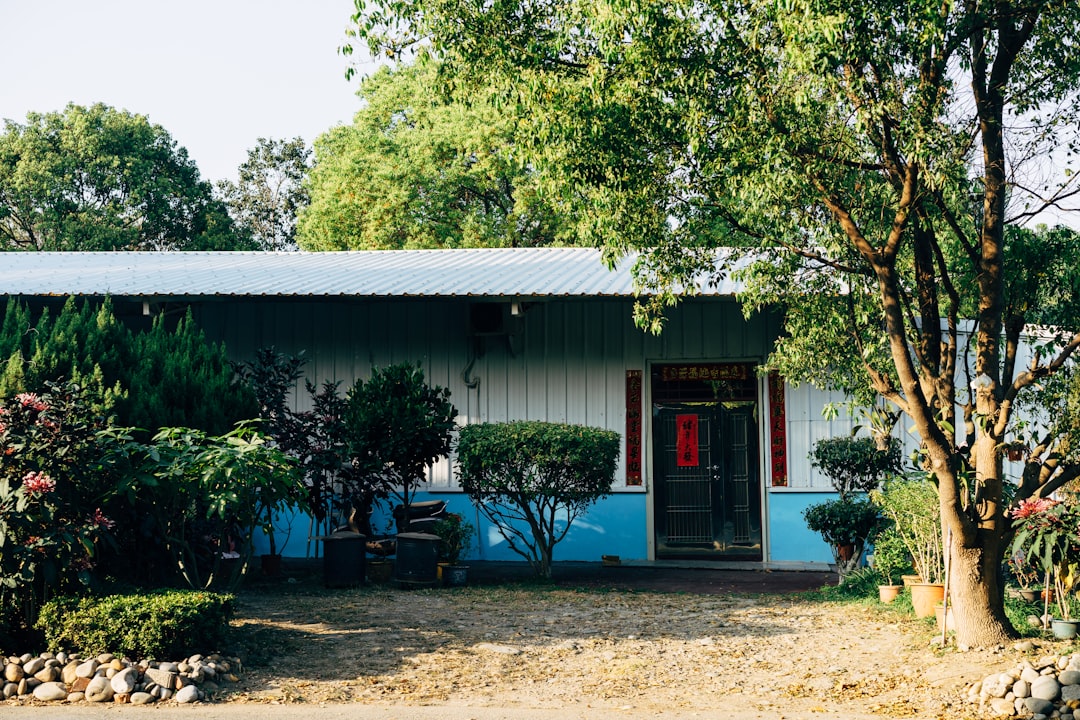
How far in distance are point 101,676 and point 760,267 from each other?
5257 millimetres

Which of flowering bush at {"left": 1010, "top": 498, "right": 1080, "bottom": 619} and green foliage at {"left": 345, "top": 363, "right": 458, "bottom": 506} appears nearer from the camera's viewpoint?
flowering bush at {"left": 1010, "top": 498, "right": 1080, "bottom": 619}

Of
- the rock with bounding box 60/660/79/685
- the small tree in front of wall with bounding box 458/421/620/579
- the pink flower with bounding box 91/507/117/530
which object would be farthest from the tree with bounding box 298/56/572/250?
the rock with bounding box 60/660/79/685

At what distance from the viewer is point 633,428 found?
42.2 feet

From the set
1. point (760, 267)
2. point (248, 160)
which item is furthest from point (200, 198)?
point (760, 267)

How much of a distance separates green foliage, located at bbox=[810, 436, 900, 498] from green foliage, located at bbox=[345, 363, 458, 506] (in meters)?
4.10

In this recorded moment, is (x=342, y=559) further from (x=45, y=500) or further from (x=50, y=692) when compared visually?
(x=50, y=692)

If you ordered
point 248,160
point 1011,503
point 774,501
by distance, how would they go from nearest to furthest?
point 1011,503
point 774,501
point 248,160

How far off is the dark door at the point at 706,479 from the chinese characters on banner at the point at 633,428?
261 millimetres

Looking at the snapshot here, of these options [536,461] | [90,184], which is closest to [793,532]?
[536,461]

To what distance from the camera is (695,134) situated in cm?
668

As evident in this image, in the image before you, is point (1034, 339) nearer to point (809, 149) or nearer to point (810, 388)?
point (809, 149)

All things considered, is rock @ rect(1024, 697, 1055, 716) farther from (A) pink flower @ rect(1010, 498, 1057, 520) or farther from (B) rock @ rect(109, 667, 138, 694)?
(B) rock @ rect(109, 667, 138, 694)

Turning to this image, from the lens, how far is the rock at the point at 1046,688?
598 cm

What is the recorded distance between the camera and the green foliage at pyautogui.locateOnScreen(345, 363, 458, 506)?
1083 centimetres
